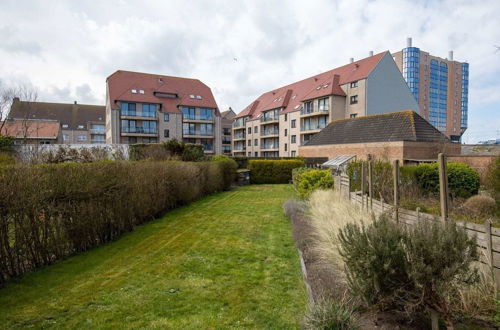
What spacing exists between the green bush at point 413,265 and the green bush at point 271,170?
2578 cm

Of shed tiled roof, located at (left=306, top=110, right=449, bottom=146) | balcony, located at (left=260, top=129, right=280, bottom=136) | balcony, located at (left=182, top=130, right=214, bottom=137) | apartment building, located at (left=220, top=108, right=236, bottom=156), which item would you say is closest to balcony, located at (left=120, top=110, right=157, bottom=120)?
balcony, located at (left=182, top=130, right=214, bottom=137)

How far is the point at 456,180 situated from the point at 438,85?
123m

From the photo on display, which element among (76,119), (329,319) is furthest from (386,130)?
(76,119)

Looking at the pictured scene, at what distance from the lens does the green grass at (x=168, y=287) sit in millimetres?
3986

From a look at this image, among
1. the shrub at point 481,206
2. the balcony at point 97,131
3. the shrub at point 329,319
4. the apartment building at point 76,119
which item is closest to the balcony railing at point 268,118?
the apartment building at point 76,119

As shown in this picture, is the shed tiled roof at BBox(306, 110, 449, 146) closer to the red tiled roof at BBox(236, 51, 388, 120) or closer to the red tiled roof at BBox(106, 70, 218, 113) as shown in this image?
the red tiled roof at BBox(236, 51, 388, 120)

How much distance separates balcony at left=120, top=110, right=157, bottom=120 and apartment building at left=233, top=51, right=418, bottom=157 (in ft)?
64.8

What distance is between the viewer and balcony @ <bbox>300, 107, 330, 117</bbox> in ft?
139

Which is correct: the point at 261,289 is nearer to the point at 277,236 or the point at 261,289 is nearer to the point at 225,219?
the point at 277,236

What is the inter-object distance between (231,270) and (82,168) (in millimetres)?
4077

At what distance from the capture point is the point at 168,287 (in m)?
4.98

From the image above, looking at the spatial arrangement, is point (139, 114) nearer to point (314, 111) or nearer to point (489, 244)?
point (314, 111)

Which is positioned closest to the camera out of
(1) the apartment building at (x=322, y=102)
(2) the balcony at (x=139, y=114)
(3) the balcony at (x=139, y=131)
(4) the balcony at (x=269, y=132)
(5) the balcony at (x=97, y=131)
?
(1) the apartment building at (x=322, y=102)

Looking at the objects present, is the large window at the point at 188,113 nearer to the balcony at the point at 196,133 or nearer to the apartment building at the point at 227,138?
the balcony at the point at 196,133
